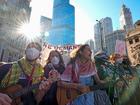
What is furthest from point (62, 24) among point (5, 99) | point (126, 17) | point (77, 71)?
point (5, 99)

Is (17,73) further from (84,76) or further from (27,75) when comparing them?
(84,76)

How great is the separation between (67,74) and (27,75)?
910 mm

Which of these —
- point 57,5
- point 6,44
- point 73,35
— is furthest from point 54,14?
point 6,44

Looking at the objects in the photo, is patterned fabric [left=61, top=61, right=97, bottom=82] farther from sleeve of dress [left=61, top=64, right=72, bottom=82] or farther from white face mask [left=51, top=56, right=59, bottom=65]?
white face mask [left=51, top=56, right=59, bottom=65]

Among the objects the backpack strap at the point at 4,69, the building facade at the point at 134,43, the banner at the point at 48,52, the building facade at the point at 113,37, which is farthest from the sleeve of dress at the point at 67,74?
the building facade at the point at 113,37

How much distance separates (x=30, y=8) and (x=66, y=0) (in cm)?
11174

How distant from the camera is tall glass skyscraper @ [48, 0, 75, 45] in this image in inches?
5930

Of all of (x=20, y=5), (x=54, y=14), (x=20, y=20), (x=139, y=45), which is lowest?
(x=139, y=45)

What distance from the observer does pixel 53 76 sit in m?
4.61

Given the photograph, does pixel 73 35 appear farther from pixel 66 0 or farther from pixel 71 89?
pixel 71 89

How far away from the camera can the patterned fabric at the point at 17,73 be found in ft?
14.7

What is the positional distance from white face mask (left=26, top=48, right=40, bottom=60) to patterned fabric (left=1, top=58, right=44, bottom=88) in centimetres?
13

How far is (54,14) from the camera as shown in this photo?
162 meters

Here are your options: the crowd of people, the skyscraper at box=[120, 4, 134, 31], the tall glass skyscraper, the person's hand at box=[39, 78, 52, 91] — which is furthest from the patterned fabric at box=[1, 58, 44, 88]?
the skyscraper at box=[120, 4, 134, 31]
